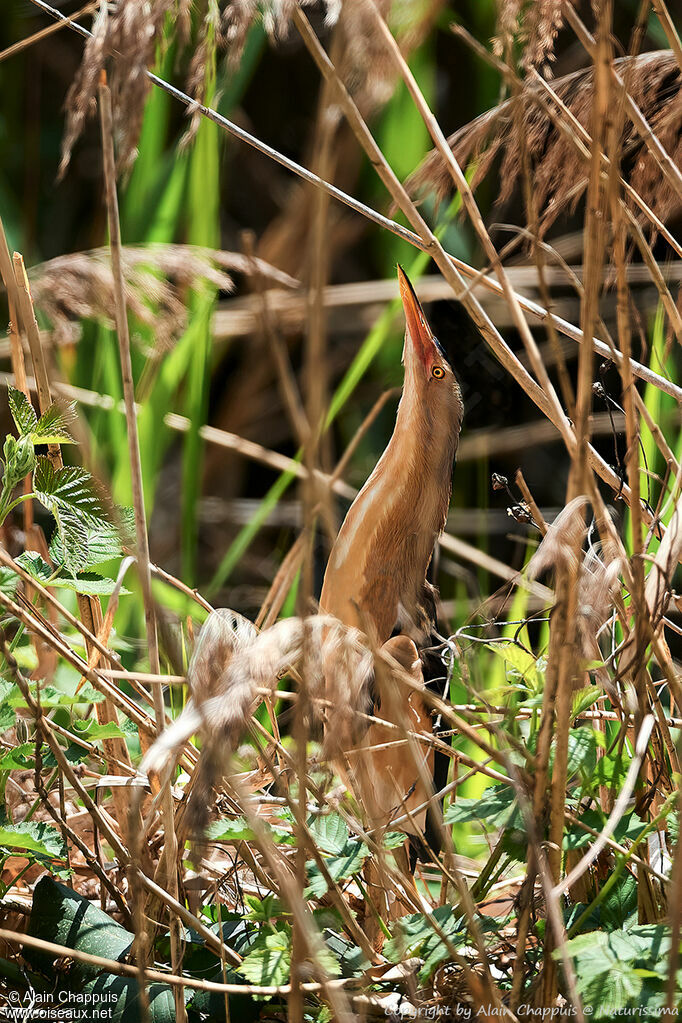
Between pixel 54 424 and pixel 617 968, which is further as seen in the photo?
pixel 54 424

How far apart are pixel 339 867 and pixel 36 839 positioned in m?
0.16

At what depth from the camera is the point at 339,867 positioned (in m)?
0.52

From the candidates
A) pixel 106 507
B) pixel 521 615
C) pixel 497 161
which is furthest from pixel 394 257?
pixel 106 507

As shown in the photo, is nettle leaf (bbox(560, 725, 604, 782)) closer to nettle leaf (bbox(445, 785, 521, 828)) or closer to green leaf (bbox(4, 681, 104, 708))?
nettle leaf (bbox(445, 785, 521, 828))

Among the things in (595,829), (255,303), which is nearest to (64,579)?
(595,829)

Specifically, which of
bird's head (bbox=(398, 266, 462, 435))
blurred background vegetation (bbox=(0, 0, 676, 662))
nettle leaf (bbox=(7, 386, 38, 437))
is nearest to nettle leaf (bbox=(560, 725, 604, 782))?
bird's head (bbox=(398, 266, 462, 435))

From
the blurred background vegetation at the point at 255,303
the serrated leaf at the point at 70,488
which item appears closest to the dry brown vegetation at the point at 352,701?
the serrated leaf at the point at 70,488

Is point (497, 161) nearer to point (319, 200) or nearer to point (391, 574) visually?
point (391, 574)

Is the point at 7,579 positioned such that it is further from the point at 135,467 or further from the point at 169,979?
the point at 169,979

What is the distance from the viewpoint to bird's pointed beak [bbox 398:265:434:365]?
2.23 feet

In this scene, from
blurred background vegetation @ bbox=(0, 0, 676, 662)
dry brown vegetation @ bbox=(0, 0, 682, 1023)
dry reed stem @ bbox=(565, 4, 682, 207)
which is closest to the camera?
dry brown vegetation @ bbox=(0, 0, 682, 1023)

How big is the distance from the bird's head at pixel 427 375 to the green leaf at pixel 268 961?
1.07ft

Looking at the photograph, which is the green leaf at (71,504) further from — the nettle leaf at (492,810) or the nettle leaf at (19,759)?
the nettle leaf at (492,810)

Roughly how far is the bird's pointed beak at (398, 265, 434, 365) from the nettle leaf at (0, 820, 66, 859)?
0.37 metres
